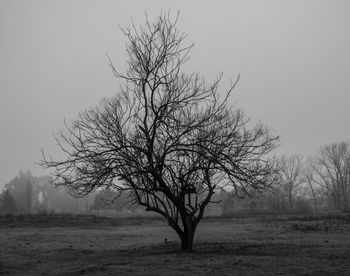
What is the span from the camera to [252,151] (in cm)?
1448

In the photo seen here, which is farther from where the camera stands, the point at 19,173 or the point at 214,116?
the point at 19,173

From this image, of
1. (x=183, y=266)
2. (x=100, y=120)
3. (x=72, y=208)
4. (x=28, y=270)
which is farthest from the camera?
(x=72, y=208)

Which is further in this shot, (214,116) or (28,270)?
(214,116)

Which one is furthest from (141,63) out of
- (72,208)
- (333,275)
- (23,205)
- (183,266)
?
(72,208)

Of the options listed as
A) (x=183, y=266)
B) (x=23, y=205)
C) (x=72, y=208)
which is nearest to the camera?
(x=183, y=266)

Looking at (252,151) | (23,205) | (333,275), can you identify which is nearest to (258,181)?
(252,151)

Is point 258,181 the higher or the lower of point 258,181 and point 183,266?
the higher

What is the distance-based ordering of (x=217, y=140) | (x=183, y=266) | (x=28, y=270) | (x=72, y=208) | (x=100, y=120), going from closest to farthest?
(x=183, y=266)
(x=28, y=270)
(x=217, y=140)
(x=100, y=120)
(x=72, y=208)

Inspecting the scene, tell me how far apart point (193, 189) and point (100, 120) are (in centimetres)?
430

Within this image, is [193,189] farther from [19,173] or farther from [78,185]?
[19,173]

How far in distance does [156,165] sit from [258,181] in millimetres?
3588

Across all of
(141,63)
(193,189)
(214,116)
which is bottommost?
(193,189)

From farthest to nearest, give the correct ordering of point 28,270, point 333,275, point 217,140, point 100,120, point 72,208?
1. point 72,208
2. point 100,120
3. point 217,140
4. point 28,270
5. point 333,275

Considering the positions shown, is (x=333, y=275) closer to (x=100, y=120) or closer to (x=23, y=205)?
(x=100, y=120)
